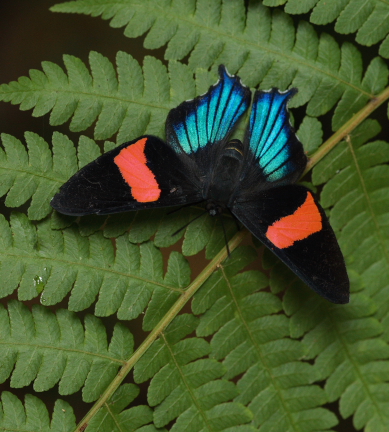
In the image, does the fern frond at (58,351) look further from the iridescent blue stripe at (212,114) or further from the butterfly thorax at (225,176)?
the iridescent blue stripe at (212,114)

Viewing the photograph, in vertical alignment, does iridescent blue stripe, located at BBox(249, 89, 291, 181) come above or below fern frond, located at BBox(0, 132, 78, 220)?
above

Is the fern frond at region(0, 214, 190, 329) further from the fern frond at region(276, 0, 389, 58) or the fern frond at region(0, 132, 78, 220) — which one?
the fern frond at region(276, 0, 389, 58)

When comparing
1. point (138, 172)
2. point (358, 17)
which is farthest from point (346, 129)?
point (138, 172)

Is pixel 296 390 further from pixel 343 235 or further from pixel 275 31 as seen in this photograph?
pixel 275 31

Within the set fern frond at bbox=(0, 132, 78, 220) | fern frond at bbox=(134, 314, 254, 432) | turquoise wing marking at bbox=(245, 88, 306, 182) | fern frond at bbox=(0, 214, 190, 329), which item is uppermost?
turquoise wing marking at bbox=(245, 88, 306, 182)

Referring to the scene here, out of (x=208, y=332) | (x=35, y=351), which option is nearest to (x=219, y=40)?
(x=208, y=332)

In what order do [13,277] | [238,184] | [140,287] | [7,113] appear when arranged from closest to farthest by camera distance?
[13,277], [140,287], [238,184], [7,113]

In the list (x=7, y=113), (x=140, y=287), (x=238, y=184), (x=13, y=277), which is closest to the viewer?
(x=13, y=277)

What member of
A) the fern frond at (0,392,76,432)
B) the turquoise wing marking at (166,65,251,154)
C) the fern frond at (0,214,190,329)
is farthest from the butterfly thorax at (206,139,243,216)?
the fern frond at (0,392,76,432)
